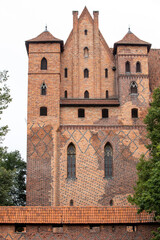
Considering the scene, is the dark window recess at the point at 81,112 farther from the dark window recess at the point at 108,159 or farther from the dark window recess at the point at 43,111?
the dark window recess at the point at 108,159

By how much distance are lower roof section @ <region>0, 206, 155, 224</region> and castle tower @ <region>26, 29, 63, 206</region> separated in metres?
7.62

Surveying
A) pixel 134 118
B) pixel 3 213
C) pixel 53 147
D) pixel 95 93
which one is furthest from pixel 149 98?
pixel 3 213

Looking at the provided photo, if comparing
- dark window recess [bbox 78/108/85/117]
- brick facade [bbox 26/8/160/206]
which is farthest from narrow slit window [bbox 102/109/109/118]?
dark window recess [bbox 78/108/85/117]

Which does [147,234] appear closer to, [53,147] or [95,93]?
[53,147]

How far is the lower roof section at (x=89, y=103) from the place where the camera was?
101 ft

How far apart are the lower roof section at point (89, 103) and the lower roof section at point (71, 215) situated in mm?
11341

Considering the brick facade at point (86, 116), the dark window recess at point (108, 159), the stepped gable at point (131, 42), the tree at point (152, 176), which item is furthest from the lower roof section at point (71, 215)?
the stepped gable at point (131, 42)

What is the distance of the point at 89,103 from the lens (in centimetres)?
3067

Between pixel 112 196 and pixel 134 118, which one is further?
pixel 134 118

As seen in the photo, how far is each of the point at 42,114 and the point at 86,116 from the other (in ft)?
10.6

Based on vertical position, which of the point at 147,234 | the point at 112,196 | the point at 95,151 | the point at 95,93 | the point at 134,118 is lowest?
the point at 147,234

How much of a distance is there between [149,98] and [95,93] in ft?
13.3

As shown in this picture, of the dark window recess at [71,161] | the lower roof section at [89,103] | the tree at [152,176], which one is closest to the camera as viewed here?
the tree at [152,176]

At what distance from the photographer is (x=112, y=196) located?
28609 mm
